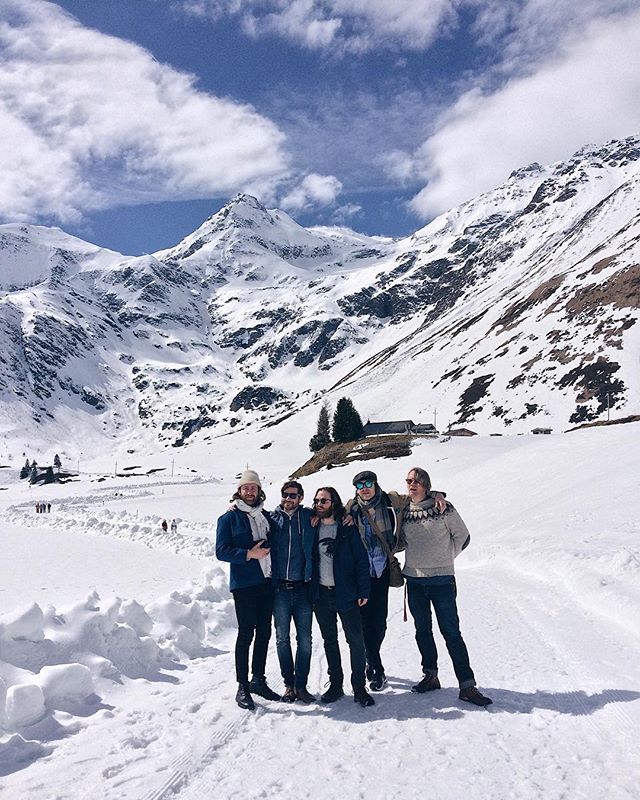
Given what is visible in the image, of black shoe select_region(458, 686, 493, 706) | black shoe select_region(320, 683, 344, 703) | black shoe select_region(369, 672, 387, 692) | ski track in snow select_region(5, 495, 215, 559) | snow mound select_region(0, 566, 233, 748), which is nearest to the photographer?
snow mound select_region(0, 566, 233, 748)

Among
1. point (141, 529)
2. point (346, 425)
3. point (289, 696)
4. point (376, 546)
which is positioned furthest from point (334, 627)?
point (346, 425)

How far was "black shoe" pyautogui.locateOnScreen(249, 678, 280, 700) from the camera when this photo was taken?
6.83 m

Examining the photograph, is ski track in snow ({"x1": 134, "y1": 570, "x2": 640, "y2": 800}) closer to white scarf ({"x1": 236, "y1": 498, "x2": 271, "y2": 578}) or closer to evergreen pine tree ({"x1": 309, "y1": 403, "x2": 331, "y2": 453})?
white scarf ({"x1": 236, "y1": 498, "x2": 271, "y2": 578})

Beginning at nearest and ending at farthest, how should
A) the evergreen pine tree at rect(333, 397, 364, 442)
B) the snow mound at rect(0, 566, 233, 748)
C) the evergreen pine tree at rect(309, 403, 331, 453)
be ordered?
1. the snow mound at rect(0, 566, 233, 748)
2. the evergreen pine tree at rect(333, 397, 364, 442)
3. the evergreen pine tree at rect(309, 403, 331, 453)

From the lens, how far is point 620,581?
11500 millimetres

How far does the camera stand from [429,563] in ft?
22.4

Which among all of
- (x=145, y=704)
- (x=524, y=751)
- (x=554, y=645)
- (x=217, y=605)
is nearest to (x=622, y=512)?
(x=554, y=645)

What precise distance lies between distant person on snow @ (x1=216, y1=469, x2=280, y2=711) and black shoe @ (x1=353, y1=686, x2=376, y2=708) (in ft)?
3.19

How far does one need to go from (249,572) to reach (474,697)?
286 centimetres

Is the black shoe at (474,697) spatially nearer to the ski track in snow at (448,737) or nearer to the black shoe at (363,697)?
the ski track in snow at (448,737)

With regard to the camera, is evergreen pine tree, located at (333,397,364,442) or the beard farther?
evergreen pine tree, located at (333,397,364,442)

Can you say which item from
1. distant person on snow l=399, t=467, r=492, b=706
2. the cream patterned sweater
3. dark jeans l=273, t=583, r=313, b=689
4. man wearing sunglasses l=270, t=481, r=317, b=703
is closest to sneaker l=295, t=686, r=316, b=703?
man wearing sunglasses l=270, t=481, r=317, b=703

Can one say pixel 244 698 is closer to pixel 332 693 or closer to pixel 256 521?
pixel 332 693

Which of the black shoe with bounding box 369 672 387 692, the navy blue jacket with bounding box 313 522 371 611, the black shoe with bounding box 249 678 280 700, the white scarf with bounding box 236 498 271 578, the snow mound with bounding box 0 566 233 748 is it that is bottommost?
the black shoe with bounding box 369 672 387 692
